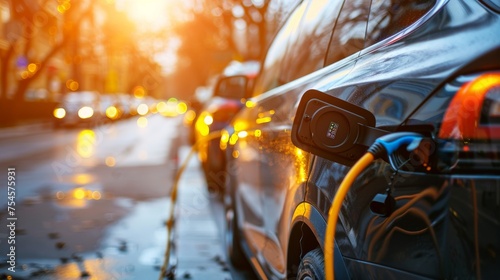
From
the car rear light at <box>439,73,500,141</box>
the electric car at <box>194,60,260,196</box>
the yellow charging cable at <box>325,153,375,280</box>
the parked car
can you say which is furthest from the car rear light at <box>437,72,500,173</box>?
the parked car

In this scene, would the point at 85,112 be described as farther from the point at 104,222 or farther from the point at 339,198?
the point at 339,198

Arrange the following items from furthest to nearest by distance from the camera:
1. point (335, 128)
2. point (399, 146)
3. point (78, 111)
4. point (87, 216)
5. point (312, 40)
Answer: point (78, 111), point (87, 216), point (312, 40), point (335, 128), point (399, 146)

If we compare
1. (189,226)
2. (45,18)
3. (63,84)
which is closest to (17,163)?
(189,226)

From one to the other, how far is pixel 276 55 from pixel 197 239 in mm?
2721

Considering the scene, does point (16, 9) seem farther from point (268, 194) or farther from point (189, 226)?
point (268, 194)

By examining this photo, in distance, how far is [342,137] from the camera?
8.09 ft

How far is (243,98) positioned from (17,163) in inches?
389

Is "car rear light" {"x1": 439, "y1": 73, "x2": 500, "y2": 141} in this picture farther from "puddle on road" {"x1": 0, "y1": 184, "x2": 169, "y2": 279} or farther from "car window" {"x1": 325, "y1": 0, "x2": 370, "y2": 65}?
"puddle on road" {"x1": 0, "y1": 184, "x2": 169, "y2": 279}

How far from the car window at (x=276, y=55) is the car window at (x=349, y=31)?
3.92 feet

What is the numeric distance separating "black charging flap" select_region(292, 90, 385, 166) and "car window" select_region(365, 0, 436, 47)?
0.35 m

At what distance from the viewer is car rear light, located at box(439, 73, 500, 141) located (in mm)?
1938

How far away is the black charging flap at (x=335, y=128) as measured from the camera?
8.00 ft

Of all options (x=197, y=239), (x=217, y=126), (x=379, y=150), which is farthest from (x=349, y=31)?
(x=217, y=126)

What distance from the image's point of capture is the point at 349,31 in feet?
10.5
